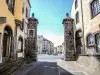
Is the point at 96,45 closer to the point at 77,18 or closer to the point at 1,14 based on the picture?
the point at 77,18

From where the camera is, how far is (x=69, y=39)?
21016mm

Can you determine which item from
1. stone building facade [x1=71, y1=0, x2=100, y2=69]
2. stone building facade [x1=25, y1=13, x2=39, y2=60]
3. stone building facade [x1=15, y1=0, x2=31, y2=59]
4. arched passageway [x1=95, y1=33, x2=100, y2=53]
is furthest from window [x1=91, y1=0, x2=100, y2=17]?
stone building facade [x1=25, y1=13, x2=39, y2=60]

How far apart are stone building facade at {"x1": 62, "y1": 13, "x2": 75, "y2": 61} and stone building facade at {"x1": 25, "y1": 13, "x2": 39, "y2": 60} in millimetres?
4613

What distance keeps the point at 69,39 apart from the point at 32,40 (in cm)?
565

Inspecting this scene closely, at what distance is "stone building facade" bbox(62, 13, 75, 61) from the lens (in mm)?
20422

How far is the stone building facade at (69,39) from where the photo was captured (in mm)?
20422

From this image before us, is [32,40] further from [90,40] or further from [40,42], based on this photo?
[40,42]

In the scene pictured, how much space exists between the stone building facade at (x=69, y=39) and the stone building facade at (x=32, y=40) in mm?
4613

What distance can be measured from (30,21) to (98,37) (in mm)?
11216

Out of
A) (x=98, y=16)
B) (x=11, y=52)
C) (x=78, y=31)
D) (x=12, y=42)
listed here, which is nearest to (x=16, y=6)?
(x=12, y=42)

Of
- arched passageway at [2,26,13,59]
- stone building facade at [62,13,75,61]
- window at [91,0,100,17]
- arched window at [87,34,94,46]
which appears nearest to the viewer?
arched passageway at [2,26,13,59]

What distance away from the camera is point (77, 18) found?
19734 mm

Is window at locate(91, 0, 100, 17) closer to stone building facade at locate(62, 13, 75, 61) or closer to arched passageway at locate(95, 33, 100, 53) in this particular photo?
arched passageway at locate(95, 33, 100, 53)

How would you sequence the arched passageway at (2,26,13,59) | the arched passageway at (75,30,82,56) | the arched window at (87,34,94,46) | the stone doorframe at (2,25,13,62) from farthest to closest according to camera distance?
1. the arched passageway at (75,30,82,56)
2. the arched window at (87,34,94,46)
3. the stone doorframe at (2,25,13,62)
4. the arched passageway at (2,26,13,59)
